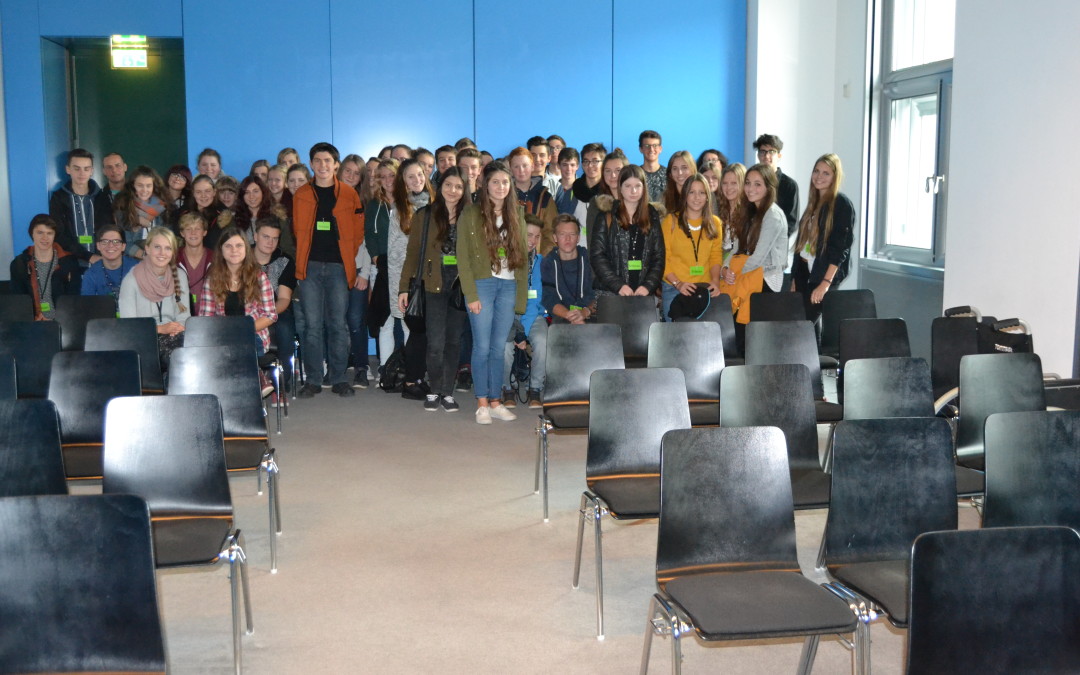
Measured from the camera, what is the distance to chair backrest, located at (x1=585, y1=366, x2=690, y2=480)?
374 centimetres

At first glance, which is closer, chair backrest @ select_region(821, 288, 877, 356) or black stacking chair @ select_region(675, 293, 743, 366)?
black stacking chair @ select_region(675, 293, 743, 366)

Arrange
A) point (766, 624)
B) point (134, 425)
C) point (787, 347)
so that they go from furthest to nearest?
point (787, 347), point (134, 425), point (766, 624)

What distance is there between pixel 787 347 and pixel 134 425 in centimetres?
296

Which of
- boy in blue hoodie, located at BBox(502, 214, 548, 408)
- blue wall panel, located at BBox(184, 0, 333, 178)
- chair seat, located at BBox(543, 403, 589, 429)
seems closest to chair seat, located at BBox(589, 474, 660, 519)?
chair seat, located at BBox(543, 403, 589, 429)

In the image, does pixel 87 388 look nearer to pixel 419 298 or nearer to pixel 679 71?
pixel 419 298

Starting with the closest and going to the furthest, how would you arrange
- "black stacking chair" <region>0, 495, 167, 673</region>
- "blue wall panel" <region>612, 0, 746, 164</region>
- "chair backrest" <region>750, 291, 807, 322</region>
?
"black stacking chair" <region>0, 495, 167, 673</region>, "chair backrest" <region>750, 291, 807, 322</region>, "blue wall panel" <region>612, 0, 746, 164</region>

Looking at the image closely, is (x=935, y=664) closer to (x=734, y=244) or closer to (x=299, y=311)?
(x=734, y=244)

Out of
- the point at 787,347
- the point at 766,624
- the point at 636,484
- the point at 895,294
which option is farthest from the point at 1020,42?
the point at 766,624

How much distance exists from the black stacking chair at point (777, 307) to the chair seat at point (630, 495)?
2399 millimetres

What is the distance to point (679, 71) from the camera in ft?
30.2

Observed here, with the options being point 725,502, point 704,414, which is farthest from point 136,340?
point 725,502

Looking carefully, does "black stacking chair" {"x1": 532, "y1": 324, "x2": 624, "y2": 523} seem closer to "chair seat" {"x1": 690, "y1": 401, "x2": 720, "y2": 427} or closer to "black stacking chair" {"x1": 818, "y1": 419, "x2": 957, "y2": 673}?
"chair seat" {"x1": 690, "y1": 401, "x2": 720, "y2": 427}

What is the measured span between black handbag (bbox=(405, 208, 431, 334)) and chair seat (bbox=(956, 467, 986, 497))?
149 inches

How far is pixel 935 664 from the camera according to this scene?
2.22 metres
